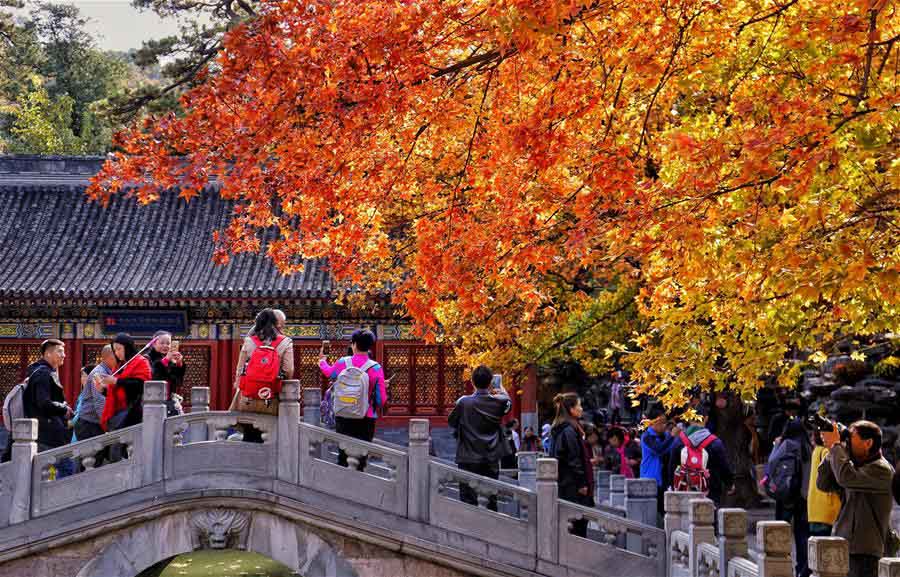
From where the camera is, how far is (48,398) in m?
12.2

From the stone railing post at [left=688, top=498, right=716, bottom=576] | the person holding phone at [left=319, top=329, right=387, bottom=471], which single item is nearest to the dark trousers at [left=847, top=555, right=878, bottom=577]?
the stone railing post at [left=688, top=498, right=716, bottom=576]

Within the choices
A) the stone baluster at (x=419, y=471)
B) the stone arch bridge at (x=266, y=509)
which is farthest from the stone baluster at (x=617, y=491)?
the stone baluster at (x=419, y=471)

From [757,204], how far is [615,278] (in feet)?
30.1

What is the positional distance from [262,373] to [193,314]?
1441 centimetres

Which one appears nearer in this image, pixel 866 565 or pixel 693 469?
pixel 866 565

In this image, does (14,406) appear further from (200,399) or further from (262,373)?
(262,373)

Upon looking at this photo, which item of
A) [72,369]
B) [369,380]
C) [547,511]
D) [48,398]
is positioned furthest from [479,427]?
[72,369]

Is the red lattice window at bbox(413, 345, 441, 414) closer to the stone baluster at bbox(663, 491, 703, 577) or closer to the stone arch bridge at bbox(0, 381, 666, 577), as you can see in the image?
the stone arch bridge at bbox(0, 381, 666, 577)

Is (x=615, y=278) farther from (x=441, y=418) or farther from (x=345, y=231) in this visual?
(x=441, y=418)

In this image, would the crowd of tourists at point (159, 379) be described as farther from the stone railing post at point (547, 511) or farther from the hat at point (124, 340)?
the stone railing post at point (547, 511)

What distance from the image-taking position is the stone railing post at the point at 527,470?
45.2 feet

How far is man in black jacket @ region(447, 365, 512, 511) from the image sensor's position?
11.8 metres

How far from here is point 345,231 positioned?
14039 mm

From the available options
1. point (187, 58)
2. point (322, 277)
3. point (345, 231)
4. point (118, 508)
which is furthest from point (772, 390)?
point (187, 58)
